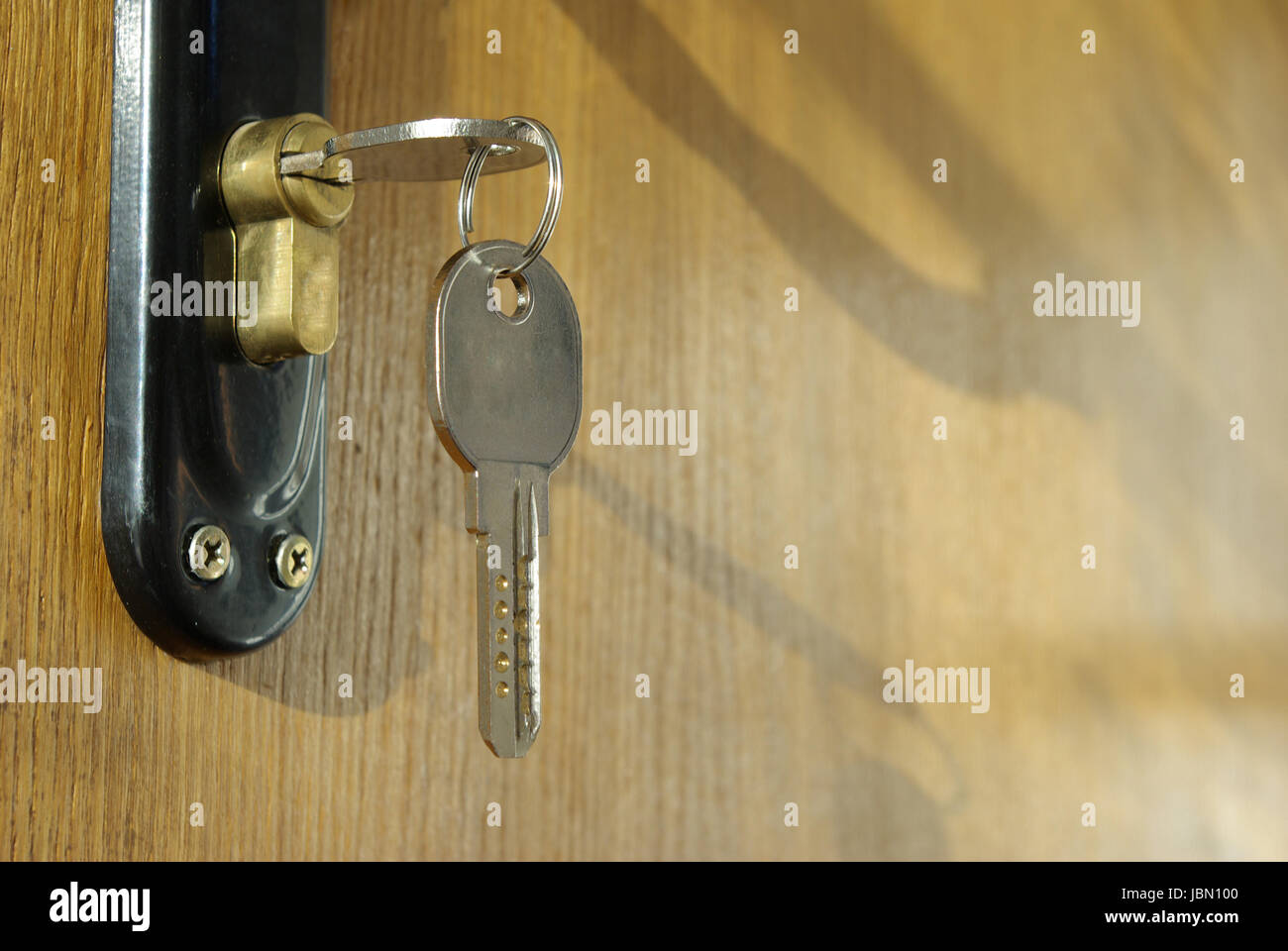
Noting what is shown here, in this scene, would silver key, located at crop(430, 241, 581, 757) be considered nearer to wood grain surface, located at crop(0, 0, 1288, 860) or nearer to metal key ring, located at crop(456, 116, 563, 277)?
metal key ring, located at crop(456, 116, 563, 277)

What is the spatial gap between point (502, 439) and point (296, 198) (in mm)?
109

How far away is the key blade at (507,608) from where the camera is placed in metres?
0.35

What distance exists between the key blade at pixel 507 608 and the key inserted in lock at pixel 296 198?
0.30ft

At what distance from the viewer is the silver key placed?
344 mm

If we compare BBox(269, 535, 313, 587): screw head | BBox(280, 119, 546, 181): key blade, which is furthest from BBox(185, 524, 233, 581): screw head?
BBox(280, 119, 546, 181): key blade

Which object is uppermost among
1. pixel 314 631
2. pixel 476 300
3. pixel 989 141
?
pixel 989 141

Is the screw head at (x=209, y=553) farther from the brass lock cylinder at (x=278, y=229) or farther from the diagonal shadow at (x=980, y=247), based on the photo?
the diagonal shadow at (x=980, y=247)

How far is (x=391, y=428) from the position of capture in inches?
18.6

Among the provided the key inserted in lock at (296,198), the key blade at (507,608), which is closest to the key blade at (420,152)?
the key inserted in lock at (296,198)

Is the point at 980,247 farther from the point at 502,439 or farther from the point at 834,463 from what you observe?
the point at 502,439

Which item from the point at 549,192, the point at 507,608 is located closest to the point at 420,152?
the point at 549,192

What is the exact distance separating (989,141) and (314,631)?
1.36 ft
